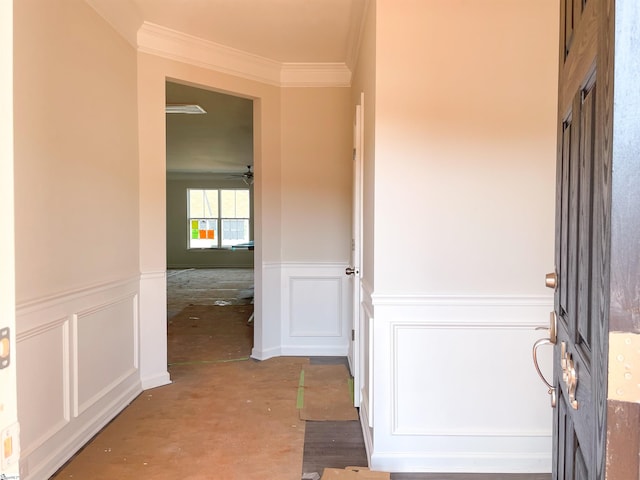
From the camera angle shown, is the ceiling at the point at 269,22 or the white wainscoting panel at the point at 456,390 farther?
the ceiling at the point at 269,22

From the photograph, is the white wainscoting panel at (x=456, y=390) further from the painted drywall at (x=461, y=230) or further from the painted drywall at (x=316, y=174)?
the painted drywall at (x=316, y=174)

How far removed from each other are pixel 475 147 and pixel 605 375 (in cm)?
155

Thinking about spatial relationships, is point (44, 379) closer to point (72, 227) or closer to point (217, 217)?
point (72, 227)

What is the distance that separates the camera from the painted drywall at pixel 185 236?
11336 millimetres

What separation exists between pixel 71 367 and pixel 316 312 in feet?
6.83

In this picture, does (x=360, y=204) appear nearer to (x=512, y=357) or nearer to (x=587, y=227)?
(x=512, y=357)

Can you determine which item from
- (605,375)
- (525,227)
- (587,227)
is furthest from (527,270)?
(605,375)

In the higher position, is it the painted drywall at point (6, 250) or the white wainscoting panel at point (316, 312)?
the painted drywall at point (6, 250)

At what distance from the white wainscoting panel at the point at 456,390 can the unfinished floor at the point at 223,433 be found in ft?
0.33

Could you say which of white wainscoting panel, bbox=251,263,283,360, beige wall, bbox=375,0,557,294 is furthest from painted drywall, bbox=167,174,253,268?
beige wall, bbox=375,0,557,294

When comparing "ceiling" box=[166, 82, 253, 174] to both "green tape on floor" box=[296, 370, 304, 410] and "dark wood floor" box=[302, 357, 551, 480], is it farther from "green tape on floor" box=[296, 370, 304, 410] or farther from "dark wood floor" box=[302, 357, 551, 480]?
"dark wood floor" box=[302, 357, 551, 480]

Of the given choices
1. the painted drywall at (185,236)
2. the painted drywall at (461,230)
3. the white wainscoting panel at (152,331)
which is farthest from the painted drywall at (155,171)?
the painted drywall at (185,236)

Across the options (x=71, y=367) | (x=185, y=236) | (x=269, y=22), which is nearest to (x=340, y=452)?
(x=71, y=367)

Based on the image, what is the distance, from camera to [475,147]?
6.44ft
